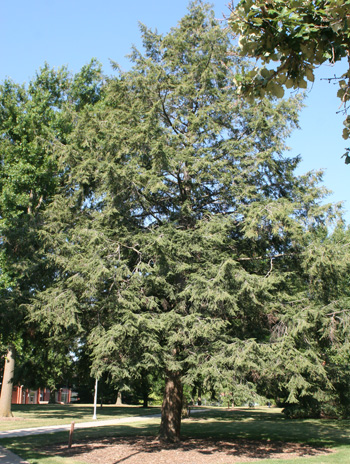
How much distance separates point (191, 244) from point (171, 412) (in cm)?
563

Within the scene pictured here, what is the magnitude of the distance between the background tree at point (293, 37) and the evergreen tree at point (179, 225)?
24.5ft

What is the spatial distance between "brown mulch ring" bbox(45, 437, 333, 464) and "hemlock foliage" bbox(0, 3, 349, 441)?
1182 mm

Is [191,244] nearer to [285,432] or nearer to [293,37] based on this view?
[293,37]

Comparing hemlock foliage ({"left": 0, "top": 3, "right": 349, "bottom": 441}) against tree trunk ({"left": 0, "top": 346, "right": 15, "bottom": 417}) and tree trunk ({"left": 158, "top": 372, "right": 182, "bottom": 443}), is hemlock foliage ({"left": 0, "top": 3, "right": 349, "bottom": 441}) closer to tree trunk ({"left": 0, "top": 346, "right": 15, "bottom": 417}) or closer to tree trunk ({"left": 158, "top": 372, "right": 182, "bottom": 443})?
tree trunk ({"left": 158, "top": 372, "right": 182, "bottom": 443})

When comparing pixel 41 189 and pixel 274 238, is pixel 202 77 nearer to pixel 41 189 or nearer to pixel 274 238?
pixel 274 238

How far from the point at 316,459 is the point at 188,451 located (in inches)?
140

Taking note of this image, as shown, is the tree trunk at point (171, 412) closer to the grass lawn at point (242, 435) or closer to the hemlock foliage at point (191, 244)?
the hemlock foliage at point (191, 244)

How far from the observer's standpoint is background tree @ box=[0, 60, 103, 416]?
14422 mm

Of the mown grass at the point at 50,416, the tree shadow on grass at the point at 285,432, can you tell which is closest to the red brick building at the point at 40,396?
the mown grass at the point at 50,416

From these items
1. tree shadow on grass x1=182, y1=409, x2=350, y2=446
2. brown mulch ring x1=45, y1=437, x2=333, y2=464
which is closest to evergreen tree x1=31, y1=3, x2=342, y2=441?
brown mulch ring x1=45, y1=437, x2=333, y2=464

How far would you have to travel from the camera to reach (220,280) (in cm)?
→ 1113

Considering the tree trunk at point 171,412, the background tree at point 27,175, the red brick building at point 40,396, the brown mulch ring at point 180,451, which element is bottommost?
the red brick building at point 40,396

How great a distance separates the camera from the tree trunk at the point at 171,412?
12922 mm

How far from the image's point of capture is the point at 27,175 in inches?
736
